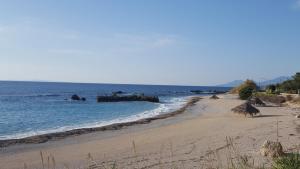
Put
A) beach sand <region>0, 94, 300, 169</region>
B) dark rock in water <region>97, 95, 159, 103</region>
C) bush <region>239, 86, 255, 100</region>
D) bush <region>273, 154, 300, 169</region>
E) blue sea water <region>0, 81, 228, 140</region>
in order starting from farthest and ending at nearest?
dark rock in water <region>97, 95, 159, 103</region>, bush <region>239, 86, 255, 100</region>, blue sea water <region>0, 81, 228, 140</region>, beach sand <region>0, 94, 300, 169</region>, bush <region>273, 154, 300, 169</region>

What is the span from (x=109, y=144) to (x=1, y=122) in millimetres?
14061

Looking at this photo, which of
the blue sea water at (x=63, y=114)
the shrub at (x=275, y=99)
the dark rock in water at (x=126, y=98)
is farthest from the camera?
the dark rock in water at (x=126, y=98)

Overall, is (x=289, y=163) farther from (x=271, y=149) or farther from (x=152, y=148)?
(x=152, y=148)

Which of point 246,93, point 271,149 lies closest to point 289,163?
point 271,149

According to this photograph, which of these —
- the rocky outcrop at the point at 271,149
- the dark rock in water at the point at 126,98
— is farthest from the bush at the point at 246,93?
the rocky outcrop at the point at 271,149

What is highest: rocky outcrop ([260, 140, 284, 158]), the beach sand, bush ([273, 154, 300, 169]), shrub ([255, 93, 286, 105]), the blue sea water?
bush ([273, 154, 300, 169])

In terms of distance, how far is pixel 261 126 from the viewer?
2164cm

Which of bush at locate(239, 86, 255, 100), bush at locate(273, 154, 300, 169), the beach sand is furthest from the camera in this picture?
bush at locate(239, 86, 255, 100)

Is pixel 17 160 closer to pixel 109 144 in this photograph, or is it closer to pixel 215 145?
pixel 109 144

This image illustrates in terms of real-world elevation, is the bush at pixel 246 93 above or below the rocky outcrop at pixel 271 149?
above

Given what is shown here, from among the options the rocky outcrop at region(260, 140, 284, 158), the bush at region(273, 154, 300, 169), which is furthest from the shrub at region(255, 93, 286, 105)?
the bush at region(273, 154, 300, 169)

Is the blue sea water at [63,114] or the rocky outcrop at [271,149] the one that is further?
the blue sea water at [63,114]

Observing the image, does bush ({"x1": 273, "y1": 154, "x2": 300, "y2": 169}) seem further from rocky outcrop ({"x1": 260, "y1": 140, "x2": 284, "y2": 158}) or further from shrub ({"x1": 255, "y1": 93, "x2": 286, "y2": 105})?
shrub ({"x1": 255, "y1": 93, "x2": 286, "y2": 105})

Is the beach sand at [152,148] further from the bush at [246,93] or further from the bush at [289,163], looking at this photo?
the bush at [246,93]
